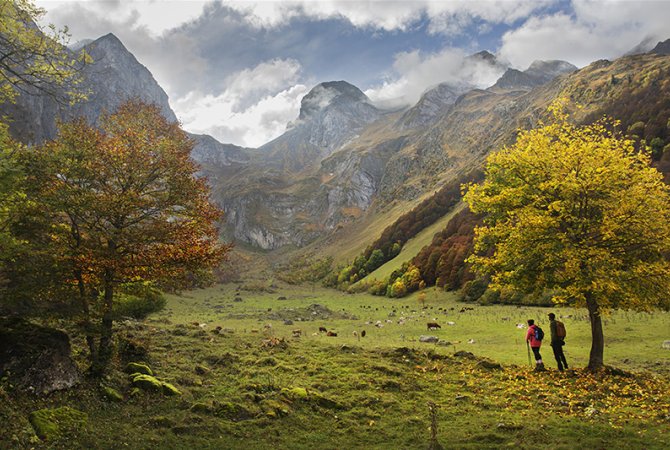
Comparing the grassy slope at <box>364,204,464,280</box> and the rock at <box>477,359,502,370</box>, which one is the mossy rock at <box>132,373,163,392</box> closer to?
the rock at <box>477,359,502,370</box>

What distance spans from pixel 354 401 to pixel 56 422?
10.4 m

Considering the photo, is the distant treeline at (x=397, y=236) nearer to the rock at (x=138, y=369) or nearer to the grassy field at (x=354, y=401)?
the grassy field at (x=354, y=401)

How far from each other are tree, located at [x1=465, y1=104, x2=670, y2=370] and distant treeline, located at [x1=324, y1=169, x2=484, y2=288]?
10285 cm

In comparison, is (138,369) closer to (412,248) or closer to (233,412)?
(233,412)

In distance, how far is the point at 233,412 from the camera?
14.3 metres

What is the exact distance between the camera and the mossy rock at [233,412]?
46.0 feet

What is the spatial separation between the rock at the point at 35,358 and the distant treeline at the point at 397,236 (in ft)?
357

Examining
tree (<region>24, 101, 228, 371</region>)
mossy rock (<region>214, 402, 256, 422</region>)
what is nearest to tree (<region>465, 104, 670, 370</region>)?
mossy rock (<region>214, 402, 256, 422</region>)

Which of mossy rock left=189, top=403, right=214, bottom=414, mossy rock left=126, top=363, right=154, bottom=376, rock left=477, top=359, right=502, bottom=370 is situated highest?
mossy rock left=126, top=363, right=154, bottom=376

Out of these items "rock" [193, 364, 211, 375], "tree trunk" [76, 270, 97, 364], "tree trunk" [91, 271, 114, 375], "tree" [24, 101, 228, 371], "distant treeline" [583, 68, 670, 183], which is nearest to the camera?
"tree trunk" [76, 270, 97, 364]

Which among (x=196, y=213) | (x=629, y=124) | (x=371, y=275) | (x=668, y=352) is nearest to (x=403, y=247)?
(x=371, y=275)

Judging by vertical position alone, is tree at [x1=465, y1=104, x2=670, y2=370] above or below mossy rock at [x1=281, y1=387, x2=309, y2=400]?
above

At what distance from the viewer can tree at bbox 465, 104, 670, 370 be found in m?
17.7

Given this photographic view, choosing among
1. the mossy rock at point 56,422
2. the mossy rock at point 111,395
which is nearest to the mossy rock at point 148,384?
the mossy rock at point 111,395
